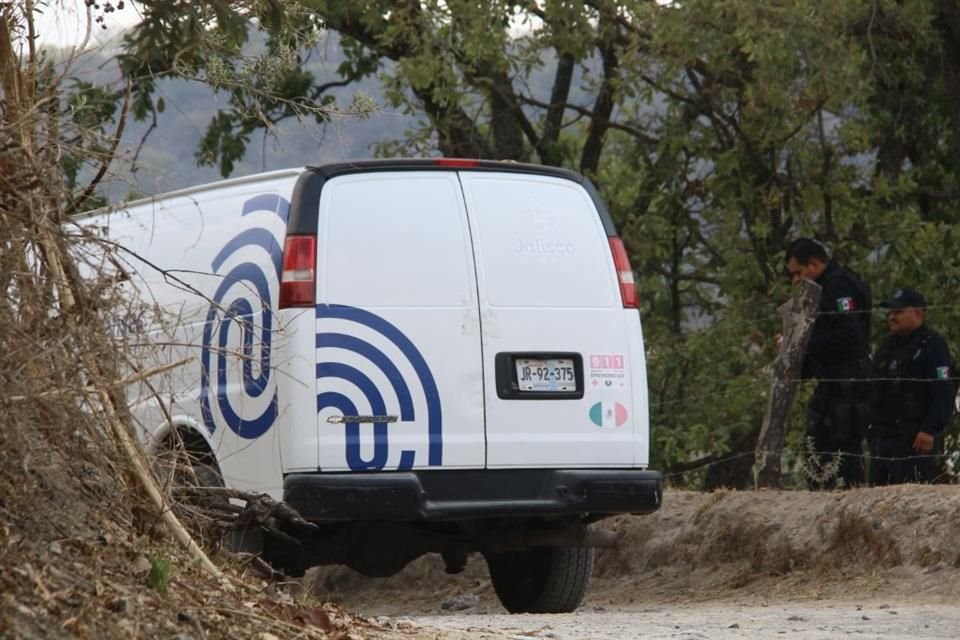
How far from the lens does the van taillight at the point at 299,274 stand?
27.0 feet

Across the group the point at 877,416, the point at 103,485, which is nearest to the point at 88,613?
the point at 103,485

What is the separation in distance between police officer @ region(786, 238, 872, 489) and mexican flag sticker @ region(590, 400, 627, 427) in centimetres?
404

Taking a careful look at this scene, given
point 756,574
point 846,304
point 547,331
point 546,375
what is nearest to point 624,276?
point 547,331

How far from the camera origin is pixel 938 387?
1236 centimetres

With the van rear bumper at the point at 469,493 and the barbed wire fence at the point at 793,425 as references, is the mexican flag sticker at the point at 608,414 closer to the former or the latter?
the van rear bumper at the point at 469,493

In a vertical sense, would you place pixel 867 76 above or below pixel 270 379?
above

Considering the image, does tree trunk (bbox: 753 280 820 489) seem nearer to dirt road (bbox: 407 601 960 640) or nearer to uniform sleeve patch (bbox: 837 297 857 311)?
uniform sleeve patch (bbox: 837 297 857 311)

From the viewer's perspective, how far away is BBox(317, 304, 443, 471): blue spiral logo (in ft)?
26.9

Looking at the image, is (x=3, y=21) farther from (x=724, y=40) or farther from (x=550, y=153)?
(x=550, y=153)

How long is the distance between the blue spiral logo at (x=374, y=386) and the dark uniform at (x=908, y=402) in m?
4.89

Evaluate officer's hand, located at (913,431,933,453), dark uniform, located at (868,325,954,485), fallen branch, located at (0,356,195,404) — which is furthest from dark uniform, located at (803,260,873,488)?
fallen branch, located at (0,356,195,404)

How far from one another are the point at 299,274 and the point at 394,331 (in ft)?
1.59

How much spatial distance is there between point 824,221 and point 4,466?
44.1 feet

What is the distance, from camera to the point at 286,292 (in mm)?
8242
